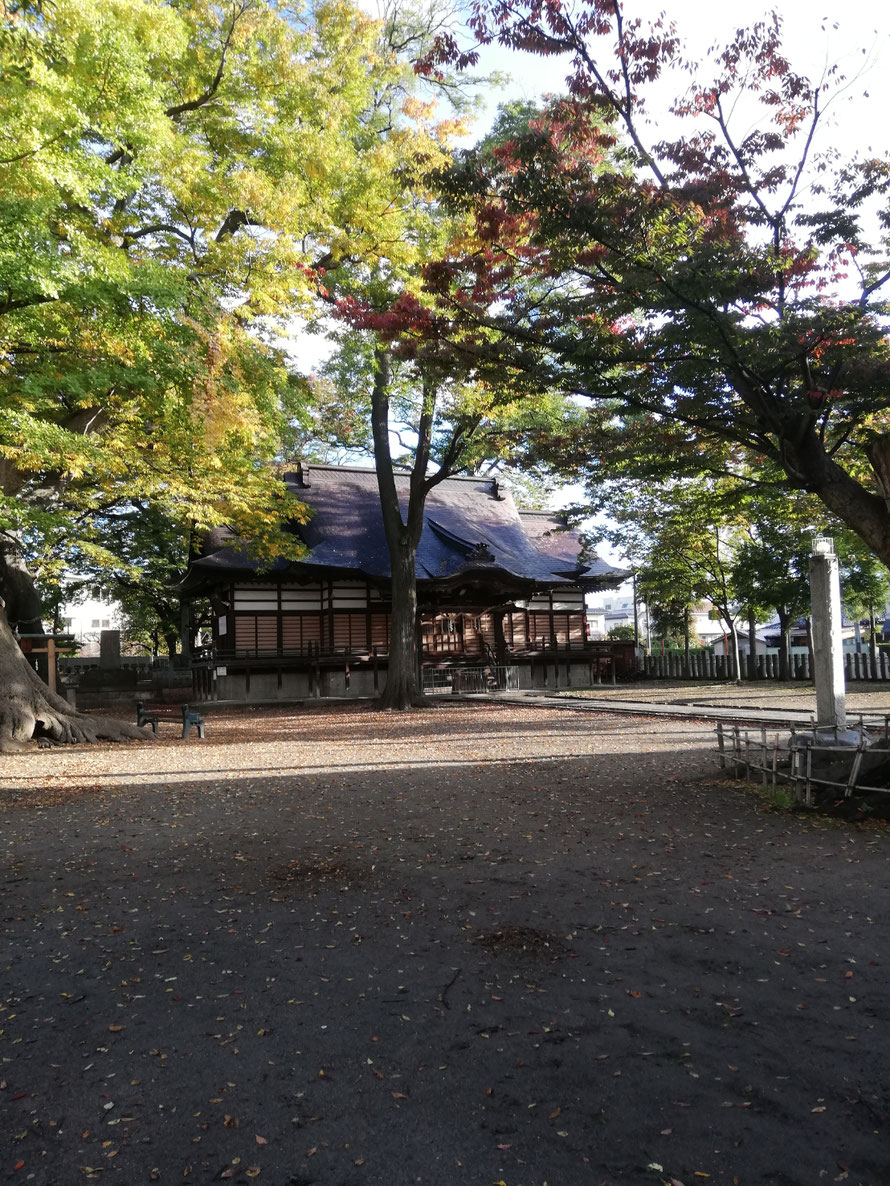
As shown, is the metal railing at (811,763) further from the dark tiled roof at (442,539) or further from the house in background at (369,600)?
the dark tiled roof at (442,539)

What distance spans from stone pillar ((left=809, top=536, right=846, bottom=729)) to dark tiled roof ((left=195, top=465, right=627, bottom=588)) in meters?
15.1

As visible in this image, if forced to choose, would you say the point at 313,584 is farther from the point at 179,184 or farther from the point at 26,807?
the point at 26,807

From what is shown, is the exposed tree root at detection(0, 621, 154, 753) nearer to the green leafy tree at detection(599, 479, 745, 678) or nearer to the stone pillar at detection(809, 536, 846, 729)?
the stone pillar at detection(809, 536, 846, 729)

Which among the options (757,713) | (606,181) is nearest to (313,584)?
(757,713)

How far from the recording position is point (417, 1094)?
3.00 metres

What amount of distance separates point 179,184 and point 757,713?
564 inches

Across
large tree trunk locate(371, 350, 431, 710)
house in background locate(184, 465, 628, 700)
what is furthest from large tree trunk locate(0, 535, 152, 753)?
house in background locate(184, 465, 628, 700)

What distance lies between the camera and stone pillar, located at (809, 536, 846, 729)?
8.91 metres

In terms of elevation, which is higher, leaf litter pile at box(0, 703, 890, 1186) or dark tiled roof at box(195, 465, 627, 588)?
dark tiled roof at box(195, 465, 627, 588)

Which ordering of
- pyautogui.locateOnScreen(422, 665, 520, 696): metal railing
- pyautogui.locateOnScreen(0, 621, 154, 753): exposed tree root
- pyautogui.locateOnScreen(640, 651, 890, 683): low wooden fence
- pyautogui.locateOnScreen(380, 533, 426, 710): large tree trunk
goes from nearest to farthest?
pyautogui.locateOnScreen(0, 621, 154, 753): exposed tree root, pyautogui.locateOnScreen(380, 533, 426, 710): large tree trunk, pyautogui.locateOnScreen(640, 651, 890, 683): low wooden fence, pyautogui.locateOnScreen(422, 665, 520, 696): metal railing

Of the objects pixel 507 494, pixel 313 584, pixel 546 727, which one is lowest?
pixel 546 727

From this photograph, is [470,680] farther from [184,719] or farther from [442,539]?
[184,719]

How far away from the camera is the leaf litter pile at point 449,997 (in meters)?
2.71

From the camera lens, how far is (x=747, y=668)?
30453mm
